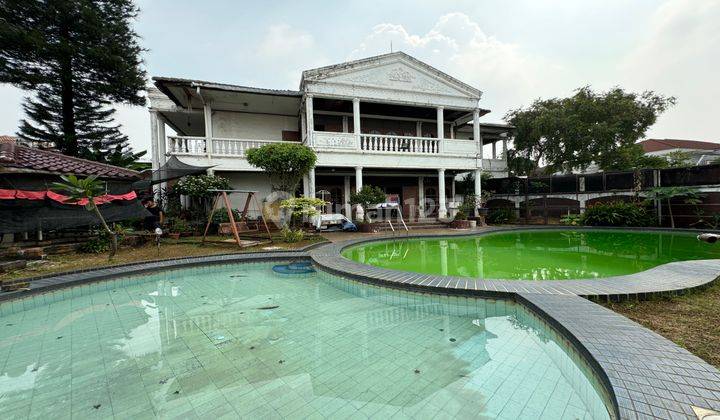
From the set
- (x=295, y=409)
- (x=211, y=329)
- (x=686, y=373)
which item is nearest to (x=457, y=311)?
(x=686, y=373)

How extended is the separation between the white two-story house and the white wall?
48 mm

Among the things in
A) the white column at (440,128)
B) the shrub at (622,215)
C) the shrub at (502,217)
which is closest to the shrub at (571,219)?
the shrub at (622,215)

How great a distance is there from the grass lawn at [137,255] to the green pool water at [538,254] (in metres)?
3.00

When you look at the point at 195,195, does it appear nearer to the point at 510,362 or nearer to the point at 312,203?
the point at 312,203

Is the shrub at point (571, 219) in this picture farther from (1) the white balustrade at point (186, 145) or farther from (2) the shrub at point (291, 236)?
(1) the white balustrade at point (186, 145)

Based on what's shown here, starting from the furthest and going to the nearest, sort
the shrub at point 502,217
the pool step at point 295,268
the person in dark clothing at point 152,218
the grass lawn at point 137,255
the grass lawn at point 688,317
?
the shrub at point 502,217 → the person in dark clothing at point 152,218 → the pool step at point 295,268 → the grass lawn at point 137,255 → the grass lawn at point 688,317

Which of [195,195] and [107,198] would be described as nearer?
[107,198]

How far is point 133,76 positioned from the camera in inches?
584

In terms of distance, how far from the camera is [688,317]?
10.8ft

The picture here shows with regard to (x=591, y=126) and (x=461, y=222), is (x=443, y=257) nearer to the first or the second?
(x=461, y=222)

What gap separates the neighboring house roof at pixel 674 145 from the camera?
27844 mm

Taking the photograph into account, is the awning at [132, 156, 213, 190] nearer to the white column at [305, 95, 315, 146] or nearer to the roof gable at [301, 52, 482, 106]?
the white column at [305, 95, 315, 146]

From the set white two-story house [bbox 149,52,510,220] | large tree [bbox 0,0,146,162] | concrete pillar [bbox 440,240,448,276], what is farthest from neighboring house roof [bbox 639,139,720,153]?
large tree [bbox 0,0,146,162]

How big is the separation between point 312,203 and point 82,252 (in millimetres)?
6798
